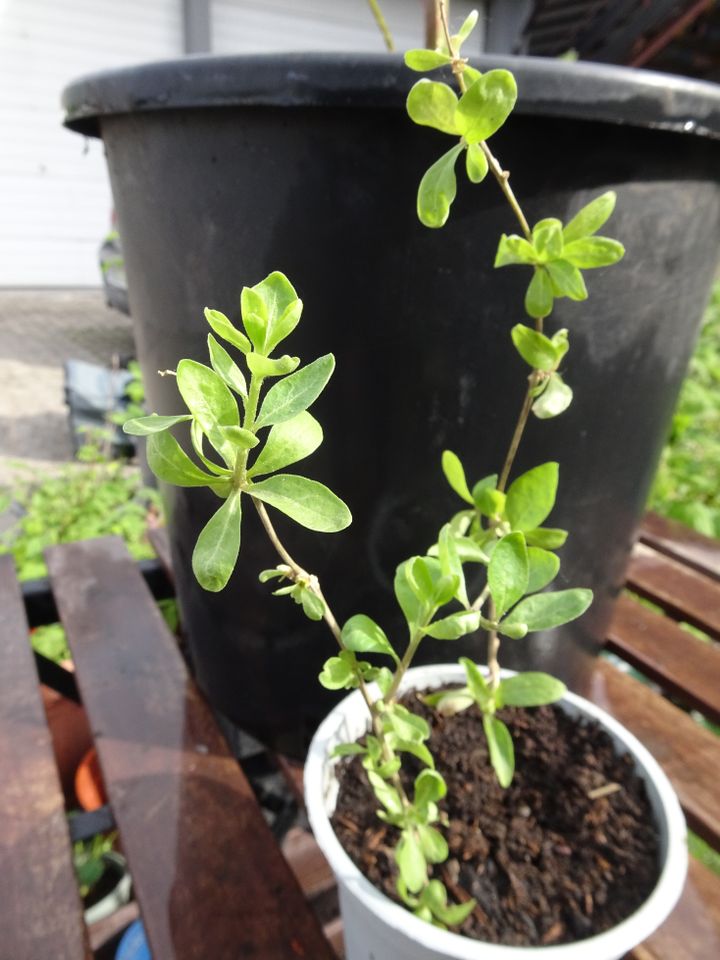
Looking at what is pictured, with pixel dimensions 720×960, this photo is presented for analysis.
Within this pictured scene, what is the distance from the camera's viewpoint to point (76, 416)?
2.58m

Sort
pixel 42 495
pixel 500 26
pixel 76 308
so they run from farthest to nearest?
pixel 76 308 < pixel 500 26 < pixel 42 495

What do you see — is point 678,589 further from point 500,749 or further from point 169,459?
point 169,459

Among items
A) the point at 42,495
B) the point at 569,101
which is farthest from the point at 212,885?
the point at 42,495

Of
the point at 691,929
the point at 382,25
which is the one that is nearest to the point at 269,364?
the point at 382,25

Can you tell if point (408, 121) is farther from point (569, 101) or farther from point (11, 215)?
point (11, 215)

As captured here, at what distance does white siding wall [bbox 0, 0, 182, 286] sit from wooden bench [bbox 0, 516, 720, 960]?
5.10 metres

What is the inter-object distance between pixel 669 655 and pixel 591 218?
27.6 inches

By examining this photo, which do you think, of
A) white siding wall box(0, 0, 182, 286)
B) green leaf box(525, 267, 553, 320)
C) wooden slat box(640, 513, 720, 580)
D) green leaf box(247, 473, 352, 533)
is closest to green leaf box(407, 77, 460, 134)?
green leaf box(525, 267, 553, 320)

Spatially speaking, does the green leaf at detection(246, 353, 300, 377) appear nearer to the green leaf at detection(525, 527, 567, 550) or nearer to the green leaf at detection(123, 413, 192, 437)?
the green leaf at detection(123, 413, 192, 437)

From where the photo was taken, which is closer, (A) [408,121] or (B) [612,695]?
(A) [408,121]

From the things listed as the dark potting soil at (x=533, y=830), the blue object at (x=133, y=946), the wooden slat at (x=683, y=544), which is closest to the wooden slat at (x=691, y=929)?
the dark potting soil at (x=533, y=830)

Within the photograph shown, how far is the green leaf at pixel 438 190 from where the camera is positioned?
1.15ft

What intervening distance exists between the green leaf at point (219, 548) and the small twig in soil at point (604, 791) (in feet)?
1.24

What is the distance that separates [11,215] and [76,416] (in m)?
3.77
